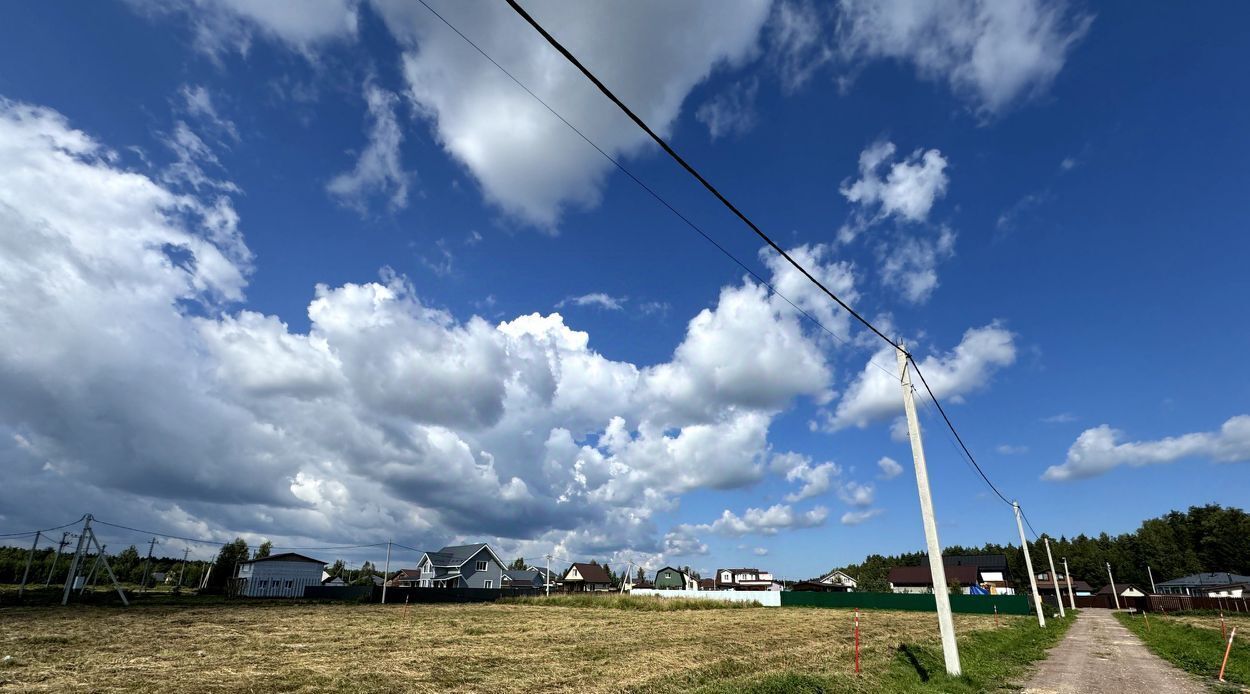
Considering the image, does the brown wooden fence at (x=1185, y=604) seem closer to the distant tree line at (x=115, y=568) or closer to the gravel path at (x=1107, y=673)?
the gravel path at (x=1107, y=673)

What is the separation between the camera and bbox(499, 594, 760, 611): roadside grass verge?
51.5 m

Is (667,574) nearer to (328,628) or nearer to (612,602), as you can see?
(612,602)

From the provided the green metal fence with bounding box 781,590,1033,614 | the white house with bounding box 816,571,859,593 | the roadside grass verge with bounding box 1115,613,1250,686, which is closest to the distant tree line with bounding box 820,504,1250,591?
the white house with bounding box 816,571,859,593

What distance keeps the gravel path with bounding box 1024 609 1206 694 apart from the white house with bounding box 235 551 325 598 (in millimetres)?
65864

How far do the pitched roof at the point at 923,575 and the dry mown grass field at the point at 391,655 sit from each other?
73.1 m

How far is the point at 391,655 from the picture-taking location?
1725 cm

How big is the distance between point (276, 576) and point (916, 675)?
65.9m

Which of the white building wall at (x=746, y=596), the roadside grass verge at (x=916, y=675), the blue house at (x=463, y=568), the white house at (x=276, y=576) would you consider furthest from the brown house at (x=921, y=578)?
the white house at (x=276, y=576)

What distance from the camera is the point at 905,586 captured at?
3570 inches

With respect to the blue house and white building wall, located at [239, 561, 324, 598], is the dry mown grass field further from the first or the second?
the blue house

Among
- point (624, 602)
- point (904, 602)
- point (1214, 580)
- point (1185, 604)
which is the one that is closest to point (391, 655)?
point (624, 602)

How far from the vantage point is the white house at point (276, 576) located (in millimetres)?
59800

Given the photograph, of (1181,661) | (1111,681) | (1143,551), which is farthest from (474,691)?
(1143,551)

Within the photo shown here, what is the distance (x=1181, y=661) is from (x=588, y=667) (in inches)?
808
